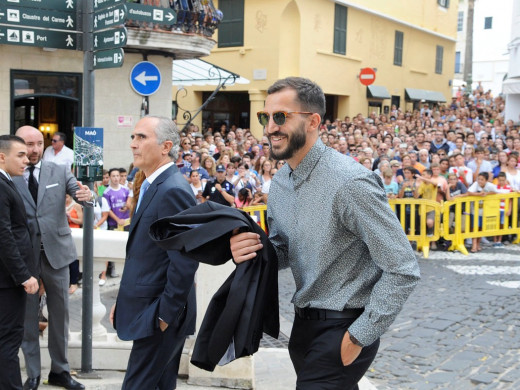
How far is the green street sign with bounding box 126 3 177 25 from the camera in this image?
5466 mm

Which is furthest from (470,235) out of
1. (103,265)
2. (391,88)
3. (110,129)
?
(391,88)

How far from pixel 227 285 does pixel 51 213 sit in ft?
7.29

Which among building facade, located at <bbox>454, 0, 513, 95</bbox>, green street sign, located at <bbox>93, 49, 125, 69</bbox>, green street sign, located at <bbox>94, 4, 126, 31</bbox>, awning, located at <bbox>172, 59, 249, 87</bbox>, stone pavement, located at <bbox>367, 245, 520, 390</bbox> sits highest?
building facade, located at <bbox>454, 0, 513, 95</bbox>

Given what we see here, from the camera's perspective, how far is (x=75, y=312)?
7.39 metres

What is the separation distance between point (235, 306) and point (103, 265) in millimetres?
2567

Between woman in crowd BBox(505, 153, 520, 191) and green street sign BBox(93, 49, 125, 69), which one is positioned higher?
green street sign BBox(93, 49, 125, 69)

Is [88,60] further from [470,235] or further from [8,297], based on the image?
[470,235]

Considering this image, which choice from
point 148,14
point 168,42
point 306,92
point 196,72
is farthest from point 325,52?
point 306,92

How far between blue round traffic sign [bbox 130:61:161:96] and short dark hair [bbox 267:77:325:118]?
10033mm

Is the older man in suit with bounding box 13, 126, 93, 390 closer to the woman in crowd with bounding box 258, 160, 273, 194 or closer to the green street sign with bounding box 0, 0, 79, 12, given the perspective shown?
the green street sign with bounding box 0, 0, 79, 12

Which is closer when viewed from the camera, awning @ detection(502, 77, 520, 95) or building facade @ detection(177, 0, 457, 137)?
building facade @ detection(177, 0, 457, 137)

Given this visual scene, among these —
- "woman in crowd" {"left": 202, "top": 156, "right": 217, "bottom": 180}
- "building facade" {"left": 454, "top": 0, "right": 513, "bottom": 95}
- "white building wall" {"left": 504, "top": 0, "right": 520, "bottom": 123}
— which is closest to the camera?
"woman in crowd" {"left": 202, "top": 156, "right": 217, "bottom": 180}

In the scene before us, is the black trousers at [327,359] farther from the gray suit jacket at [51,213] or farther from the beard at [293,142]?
the gray suit jacket at [51,213]

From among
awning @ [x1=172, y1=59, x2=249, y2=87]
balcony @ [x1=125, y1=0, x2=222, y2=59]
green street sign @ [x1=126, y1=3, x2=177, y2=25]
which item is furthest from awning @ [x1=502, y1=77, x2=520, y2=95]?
green street sign @ [x1=126, y1=3, x2=177, y2=25]
